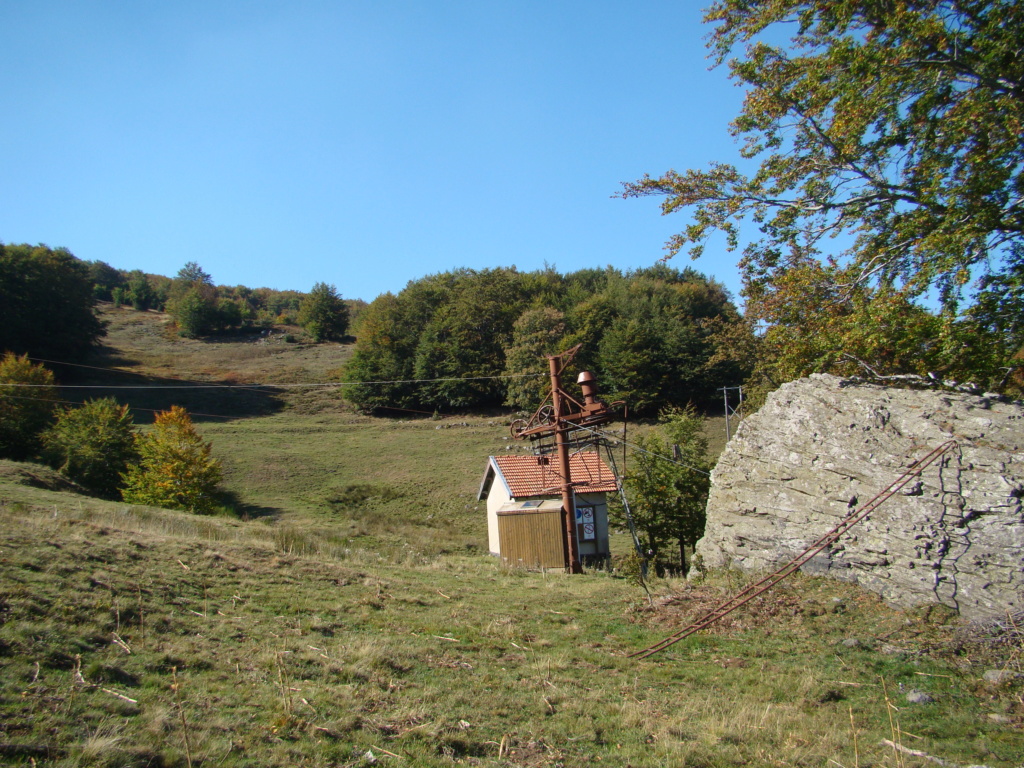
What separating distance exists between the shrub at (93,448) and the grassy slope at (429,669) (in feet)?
90.8

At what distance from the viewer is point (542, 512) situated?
23.9 meters

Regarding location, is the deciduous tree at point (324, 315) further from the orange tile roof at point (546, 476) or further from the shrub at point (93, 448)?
the orange tile roof at point (546, 476)

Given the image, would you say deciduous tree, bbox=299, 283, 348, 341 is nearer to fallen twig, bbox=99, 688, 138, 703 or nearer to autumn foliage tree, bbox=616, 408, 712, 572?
autumn foliage tree, bbox=616, 408, 712, 572

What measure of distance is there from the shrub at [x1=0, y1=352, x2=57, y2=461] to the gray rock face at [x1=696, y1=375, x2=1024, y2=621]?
141 ft

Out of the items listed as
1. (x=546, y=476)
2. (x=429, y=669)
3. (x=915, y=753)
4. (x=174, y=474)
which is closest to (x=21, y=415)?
(x=174, y=474)

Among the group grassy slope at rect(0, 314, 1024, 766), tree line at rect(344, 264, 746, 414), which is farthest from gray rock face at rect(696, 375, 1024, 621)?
tree line at rect(344, 264, 746, 414)

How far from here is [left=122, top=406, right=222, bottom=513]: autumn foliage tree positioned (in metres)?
33.1

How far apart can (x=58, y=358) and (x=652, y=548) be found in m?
70.9

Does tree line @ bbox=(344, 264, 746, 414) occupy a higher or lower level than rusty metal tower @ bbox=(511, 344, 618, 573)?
higher

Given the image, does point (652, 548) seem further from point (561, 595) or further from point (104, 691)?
point (104, 691)

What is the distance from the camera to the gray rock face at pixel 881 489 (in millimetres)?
8695

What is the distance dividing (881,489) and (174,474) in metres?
34.2

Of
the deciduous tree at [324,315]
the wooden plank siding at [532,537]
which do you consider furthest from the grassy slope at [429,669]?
the deciduous tree at [324,315]

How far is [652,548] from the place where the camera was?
847 inches
